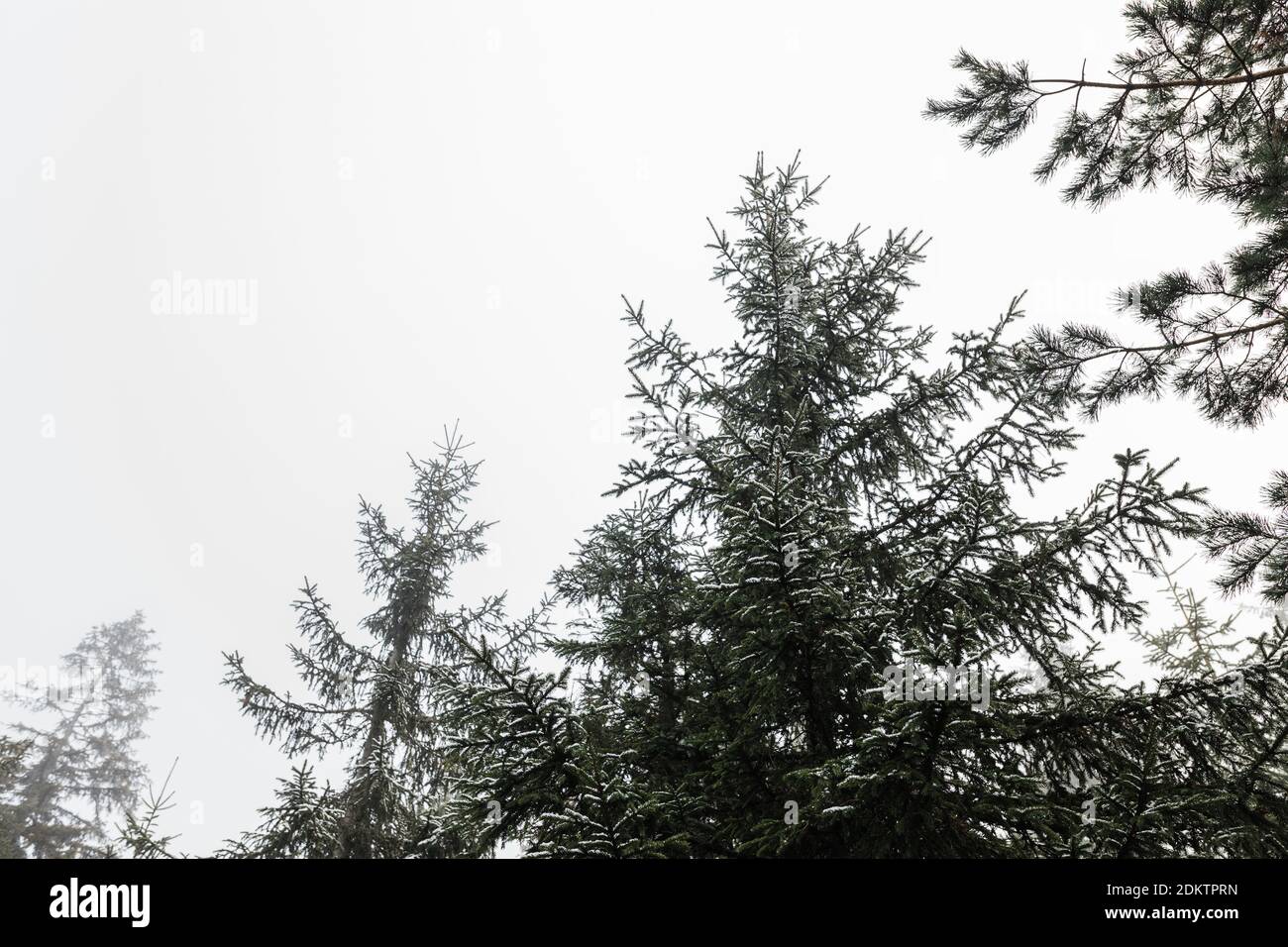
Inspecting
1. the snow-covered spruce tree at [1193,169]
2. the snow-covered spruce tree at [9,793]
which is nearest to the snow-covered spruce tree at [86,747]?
the snow-covered spruce tree at [9,793]

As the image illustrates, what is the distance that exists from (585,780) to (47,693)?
23720 mm

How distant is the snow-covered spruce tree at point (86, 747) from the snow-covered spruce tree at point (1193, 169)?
2371cm

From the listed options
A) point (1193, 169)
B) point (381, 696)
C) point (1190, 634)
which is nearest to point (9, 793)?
point (381, 696)

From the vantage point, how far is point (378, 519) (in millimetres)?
11875

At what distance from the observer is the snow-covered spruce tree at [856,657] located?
374 centimetres

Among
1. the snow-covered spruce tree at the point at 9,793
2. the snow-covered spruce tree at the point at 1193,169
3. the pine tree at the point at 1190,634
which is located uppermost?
the snow-covered spruce tree at the point at 1193,169

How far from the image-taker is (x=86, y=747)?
795 inches

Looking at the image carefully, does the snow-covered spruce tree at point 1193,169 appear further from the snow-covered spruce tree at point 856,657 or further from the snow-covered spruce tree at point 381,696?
the snow-covered spruce tree at point 381,696
